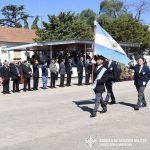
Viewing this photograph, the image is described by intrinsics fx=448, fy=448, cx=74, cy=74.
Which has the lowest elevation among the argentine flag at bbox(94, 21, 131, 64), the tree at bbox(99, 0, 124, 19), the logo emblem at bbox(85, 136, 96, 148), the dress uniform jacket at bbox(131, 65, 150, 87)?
the logo emblem at bbox(85, 136, 96, 148)

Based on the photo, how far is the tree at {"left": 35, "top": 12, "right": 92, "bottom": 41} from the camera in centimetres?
5588

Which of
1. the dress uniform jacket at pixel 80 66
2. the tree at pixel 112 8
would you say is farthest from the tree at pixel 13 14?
the dress uniform jacket at pixel 80 66

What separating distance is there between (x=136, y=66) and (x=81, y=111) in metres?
2.33

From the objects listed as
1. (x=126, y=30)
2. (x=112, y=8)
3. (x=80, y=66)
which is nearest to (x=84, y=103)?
(x=80, y=66)

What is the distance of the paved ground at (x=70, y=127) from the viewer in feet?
29.4

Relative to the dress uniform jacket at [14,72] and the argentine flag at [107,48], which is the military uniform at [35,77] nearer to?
the dress uniform jacket at [14,72]

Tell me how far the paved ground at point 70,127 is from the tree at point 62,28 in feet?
129

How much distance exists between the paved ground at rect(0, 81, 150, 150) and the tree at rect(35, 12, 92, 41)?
1549 inches

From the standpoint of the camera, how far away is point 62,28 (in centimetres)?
5622

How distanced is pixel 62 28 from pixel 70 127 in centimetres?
4571

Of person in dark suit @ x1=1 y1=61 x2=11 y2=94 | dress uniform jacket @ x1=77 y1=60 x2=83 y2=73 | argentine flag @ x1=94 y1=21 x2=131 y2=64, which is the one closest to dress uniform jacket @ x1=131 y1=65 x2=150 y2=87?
argentine flag @ x1=94 y1=21 x2=131 y2=64

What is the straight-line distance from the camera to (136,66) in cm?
1457

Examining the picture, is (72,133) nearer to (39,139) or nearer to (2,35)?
(39,139)

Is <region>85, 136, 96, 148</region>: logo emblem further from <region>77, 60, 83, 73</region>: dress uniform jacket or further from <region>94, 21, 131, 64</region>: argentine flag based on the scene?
<region>77, 60, 83, 73</region>: dress uniform jacket
